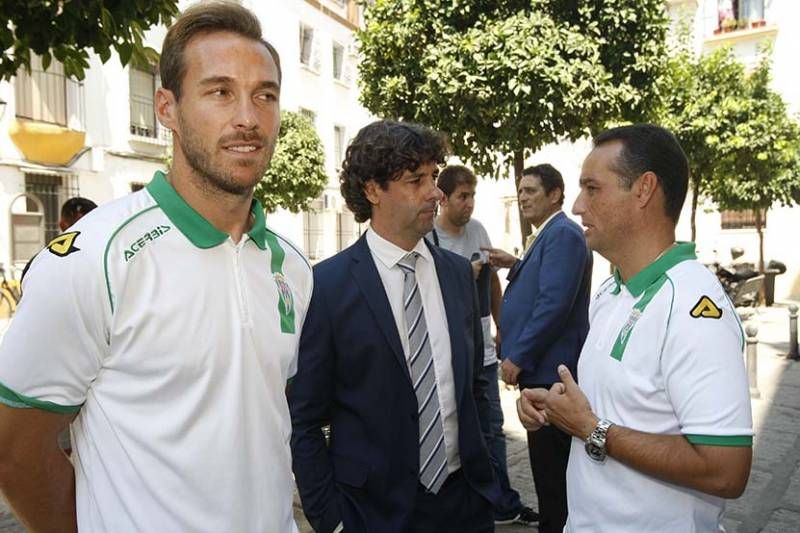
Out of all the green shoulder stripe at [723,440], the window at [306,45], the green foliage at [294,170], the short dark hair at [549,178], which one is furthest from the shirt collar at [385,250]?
the window at [306,45]

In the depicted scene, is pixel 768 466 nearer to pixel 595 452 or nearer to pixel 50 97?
pixel 595 452

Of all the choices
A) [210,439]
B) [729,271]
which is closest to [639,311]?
[210,439]

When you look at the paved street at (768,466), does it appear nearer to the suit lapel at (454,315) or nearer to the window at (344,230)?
the suit lapel at (454,315)

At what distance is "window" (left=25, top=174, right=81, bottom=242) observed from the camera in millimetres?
17141

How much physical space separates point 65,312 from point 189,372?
0.30 m

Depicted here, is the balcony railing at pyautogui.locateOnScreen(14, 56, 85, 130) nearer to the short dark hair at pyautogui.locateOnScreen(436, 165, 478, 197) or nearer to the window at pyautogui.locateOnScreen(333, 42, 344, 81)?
the window at pyautogui.locateOnScreen(333, 42, 344, 81)

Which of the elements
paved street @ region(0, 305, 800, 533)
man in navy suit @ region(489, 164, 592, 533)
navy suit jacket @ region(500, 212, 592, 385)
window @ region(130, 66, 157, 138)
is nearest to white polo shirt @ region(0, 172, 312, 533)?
man in navy suit @ region(489, 164, 592, 533)

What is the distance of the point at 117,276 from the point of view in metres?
1.56

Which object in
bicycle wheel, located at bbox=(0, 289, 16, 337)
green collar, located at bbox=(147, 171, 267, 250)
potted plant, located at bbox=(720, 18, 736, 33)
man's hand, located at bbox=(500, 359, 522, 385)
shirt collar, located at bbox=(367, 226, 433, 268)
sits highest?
potted plant, located at bbox=(720, 18, 736, 33)

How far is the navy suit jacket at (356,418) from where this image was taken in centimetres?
254

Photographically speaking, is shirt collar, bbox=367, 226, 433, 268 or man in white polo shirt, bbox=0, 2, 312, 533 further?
shirt collar, bbox=367, 226, 433, 268

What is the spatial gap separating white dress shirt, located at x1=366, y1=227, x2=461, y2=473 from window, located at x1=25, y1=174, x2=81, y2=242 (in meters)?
16.4

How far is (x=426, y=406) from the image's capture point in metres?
2.68

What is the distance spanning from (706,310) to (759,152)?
17374mm
